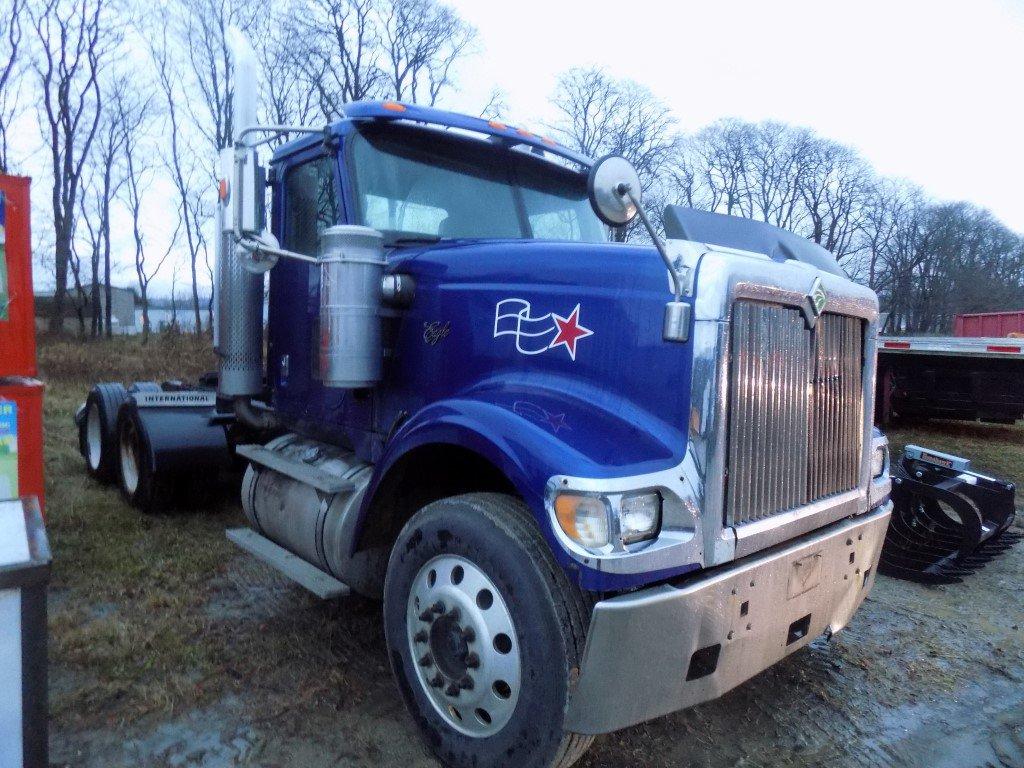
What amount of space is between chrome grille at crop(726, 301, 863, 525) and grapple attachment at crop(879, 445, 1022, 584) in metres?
2.37

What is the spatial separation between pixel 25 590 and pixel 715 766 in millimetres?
2343

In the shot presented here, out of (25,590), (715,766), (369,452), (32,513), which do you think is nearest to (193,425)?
(369,452)

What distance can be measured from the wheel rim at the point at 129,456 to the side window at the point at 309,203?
7.70ft

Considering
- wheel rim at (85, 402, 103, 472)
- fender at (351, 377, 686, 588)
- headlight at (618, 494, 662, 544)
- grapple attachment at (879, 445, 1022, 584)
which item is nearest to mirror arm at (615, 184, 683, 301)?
fender at (351, 377, 686, 588)

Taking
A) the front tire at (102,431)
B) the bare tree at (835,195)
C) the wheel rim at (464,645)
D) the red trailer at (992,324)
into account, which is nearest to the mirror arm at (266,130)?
the wheel rim at (464,645)

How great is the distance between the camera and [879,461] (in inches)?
129

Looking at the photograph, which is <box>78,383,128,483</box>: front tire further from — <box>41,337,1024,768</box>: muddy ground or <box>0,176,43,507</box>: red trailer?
<box>0,176,43,507</box>: red trailer

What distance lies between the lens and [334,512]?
3.41 metres

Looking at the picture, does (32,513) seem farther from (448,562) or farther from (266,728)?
(448,562)

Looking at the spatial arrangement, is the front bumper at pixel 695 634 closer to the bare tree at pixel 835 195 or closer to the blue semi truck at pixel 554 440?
the blue semi truck at pixel 554 440

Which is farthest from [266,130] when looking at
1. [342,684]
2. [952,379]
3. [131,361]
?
[131,361]

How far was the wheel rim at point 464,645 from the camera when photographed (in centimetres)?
235

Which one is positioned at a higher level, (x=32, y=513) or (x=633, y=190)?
(x=633, y=190)

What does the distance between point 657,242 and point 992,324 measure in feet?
65.8
